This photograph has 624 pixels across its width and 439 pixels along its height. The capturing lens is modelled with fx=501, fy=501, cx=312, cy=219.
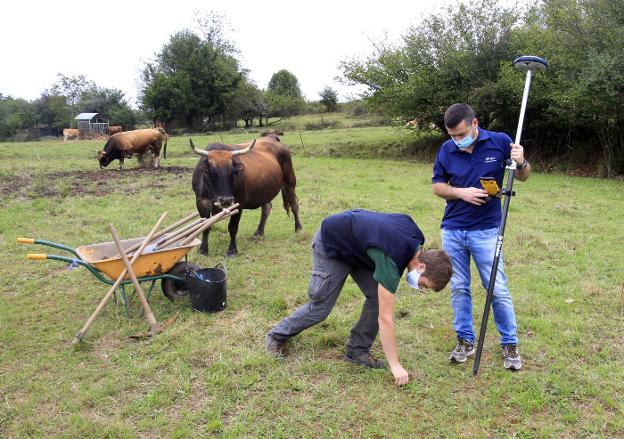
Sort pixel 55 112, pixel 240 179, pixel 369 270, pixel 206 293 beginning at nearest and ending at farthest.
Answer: pixel 369 270 < pixel 206 293 < pixel 240 179 < pixel 55 112

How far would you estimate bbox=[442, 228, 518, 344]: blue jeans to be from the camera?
4062mm

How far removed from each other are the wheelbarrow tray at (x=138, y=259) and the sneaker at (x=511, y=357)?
130 inches

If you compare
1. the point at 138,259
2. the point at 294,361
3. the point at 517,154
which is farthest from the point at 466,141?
the point at 138,259

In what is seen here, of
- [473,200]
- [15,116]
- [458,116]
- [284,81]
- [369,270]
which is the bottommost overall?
[369,270]

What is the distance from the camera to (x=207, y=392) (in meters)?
3.94

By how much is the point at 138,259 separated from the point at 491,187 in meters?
3.39

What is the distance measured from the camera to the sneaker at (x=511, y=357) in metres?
4.18

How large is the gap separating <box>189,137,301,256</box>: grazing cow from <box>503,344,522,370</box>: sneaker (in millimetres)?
4163

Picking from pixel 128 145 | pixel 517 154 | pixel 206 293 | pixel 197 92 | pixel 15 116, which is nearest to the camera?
pixel 517 154

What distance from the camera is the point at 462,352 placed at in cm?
437

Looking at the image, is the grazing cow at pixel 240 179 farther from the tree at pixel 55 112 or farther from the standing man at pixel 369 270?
the tree at pixel 55 112

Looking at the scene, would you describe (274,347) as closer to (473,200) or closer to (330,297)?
(330,297)

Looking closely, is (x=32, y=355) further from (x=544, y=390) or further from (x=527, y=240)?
(x=527, y=240)

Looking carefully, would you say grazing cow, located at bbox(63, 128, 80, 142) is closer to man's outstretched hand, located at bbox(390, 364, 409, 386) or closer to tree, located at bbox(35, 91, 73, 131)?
tree, located at bbox(35, 91, 73, 131)
